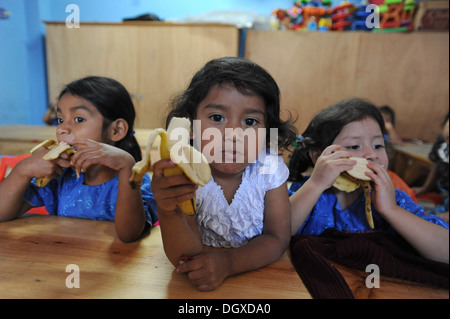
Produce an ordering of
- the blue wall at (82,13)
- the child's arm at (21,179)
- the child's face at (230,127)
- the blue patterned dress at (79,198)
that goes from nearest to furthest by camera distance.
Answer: the child's face at (230,127) → the child's arm at (21,179) → the blue patterned dress at (79,198) → the blue wall at (82,13)

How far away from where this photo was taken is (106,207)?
921mm

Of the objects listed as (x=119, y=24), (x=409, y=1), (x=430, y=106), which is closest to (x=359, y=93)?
(x=430, y=106)

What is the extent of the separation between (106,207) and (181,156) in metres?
0.58

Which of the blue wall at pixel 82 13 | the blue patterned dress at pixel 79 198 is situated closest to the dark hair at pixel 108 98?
the blue patterned dress at pixel 79 198

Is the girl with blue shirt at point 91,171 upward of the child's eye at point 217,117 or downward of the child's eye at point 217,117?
downward

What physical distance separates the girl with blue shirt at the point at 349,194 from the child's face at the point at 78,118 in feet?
1.89

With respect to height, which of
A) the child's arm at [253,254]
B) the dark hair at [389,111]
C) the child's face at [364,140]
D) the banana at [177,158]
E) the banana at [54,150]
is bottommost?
the dark hair at [389,111]

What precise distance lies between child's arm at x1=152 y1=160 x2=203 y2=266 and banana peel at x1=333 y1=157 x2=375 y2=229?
347mm

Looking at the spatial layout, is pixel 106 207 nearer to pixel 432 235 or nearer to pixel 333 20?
→ pixel 432 235

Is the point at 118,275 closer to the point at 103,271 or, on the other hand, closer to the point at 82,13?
the point at 103,271

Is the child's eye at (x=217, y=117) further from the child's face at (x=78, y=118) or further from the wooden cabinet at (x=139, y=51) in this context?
the wooden cabinet at (x=139, y=51)

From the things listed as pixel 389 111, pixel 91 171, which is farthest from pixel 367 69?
pixel 91 171

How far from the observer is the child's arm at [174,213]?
0.46m

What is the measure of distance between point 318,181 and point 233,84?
29 centimetres
